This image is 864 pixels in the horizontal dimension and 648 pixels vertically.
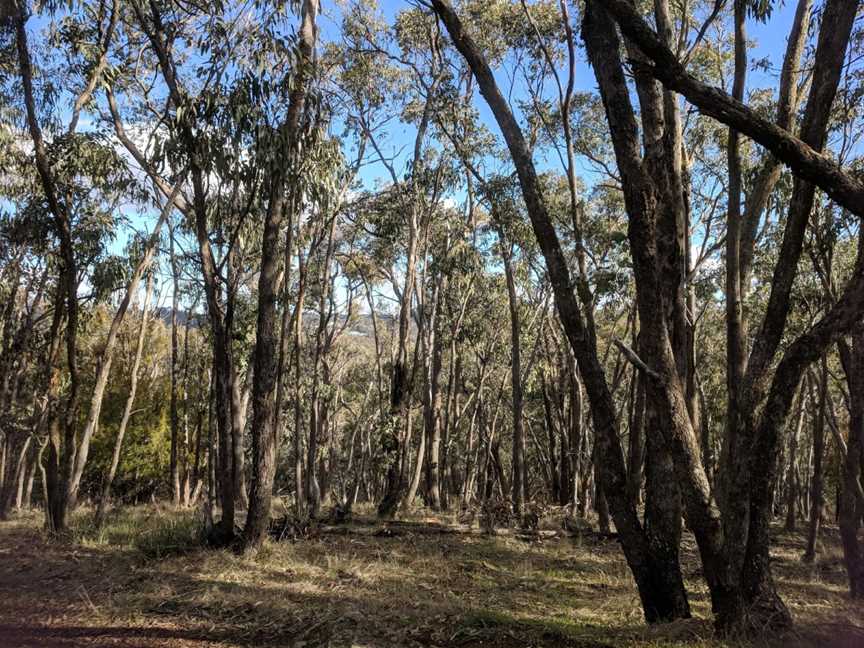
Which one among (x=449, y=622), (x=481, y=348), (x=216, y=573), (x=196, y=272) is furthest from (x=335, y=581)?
(x=481, y=348)

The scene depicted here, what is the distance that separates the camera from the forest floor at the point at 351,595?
4.82 metres

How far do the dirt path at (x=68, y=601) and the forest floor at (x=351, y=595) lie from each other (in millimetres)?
20

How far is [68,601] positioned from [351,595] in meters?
2.65

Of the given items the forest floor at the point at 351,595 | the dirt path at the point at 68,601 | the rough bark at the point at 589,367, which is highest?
the rough bark at the point at 589,367

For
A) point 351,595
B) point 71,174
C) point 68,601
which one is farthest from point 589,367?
point 71,174

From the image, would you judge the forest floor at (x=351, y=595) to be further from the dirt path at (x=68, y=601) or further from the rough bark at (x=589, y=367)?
the rough bark at (x=589, y=367)

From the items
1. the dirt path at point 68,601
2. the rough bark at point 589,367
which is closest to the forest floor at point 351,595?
the dirt path at point 68,601

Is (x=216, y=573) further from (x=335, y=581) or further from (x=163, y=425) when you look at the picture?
(x=163, y=425)

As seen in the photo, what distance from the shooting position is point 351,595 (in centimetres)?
618

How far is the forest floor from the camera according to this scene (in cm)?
482

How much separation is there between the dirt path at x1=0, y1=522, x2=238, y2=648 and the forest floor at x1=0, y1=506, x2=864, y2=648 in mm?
20

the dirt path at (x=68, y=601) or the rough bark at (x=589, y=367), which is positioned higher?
the rough bark at (x=589, y=367)

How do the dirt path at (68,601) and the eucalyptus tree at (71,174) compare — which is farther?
the eucalyptus tree at (71,174)

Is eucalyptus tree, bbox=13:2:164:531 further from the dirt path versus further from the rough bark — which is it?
the rough bark
